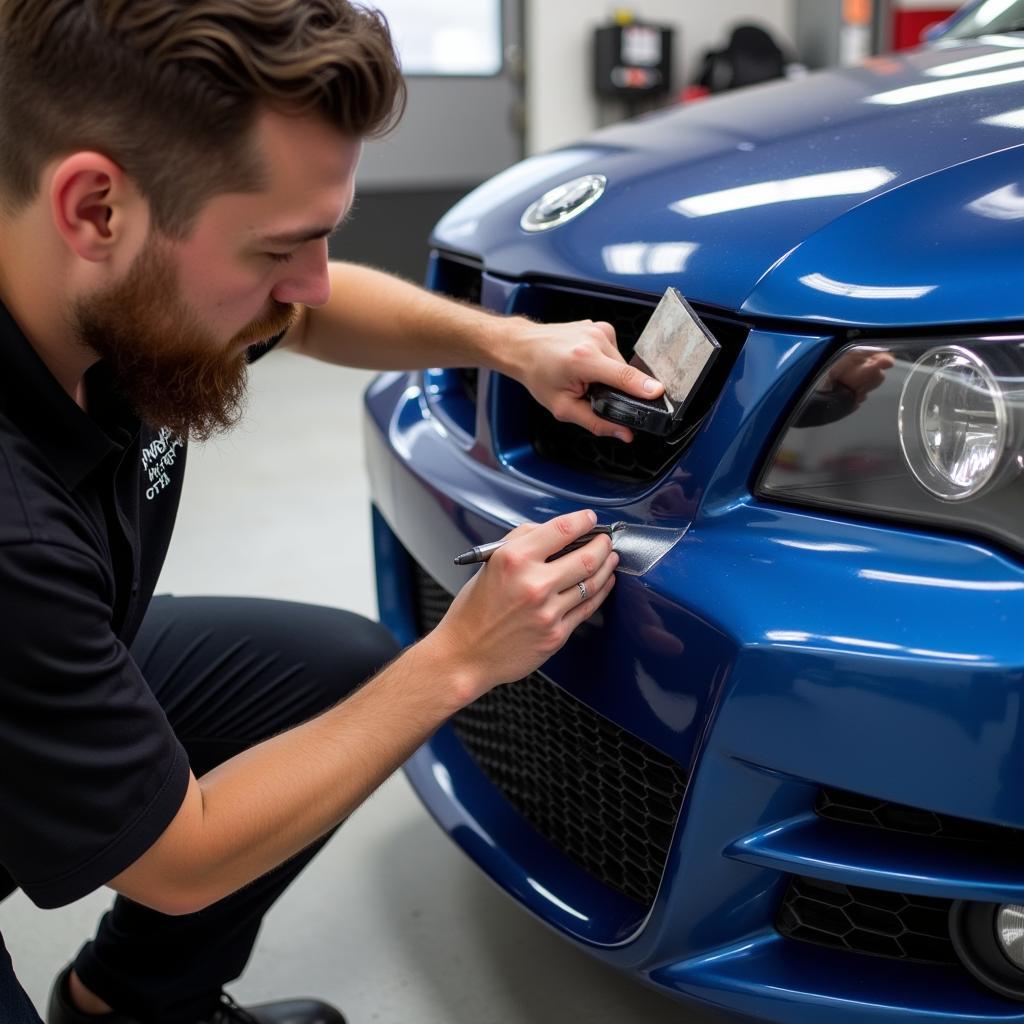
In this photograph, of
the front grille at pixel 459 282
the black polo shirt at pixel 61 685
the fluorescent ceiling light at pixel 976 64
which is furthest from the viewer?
the front grille at pixel 459 282

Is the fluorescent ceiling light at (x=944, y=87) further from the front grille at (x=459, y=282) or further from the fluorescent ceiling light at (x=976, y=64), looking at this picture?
the front grille at (x=459, y=282)

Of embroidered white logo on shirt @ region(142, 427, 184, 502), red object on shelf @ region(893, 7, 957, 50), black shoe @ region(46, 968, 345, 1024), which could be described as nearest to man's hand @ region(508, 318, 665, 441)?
embroidered white logo on shirt @ region(142, 427, 184, 502)

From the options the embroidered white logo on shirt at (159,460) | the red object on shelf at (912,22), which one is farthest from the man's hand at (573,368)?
the red object on shelf at (912,22)

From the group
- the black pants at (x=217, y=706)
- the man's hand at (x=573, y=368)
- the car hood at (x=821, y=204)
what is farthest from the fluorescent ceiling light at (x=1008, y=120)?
the black pants at (x=217, y=706)

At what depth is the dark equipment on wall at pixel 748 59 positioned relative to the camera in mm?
5480

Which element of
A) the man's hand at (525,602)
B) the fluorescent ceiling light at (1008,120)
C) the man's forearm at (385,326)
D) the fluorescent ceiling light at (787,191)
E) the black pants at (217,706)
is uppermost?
the fluorescent ceiling light at (1008,120)

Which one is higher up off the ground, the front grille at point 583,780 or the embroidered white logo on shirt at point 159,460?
the embroidered white logo on shirt at point 159,460

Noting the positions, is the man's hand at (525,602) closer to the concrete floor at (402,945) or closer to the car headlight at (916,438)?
the car headlight at (916,438)

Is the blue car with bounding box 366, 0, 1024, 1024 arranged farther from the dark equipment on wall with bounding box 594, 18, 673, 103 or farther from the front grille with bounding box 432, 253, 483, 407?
the dark equipment on wall with bounding box 594, 18, 673, 103

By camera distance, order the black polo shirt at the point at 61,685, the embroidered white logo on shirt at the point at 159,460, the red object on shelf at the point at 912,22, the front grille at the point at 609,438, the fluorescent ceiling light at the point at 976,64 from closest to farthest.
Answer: the black polo shirt at the point at 61,685 → the front grille at the point at 609,438 → the embroidered white logo on shirt at the point at 159,460 → the fluorescent ceiling light at the point at 976,64 → the red object on shelf at the point at 912,22

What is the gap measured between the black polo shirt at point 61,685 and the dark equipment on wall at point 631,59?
5.02 metres

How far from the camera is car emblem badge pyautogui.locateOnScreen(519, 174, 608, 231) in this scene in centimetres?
122

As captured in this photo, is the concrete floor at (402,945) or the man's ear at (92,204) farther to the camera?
the concrete floor at (402,945)

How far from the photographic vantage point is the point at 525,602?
0.93 meters
